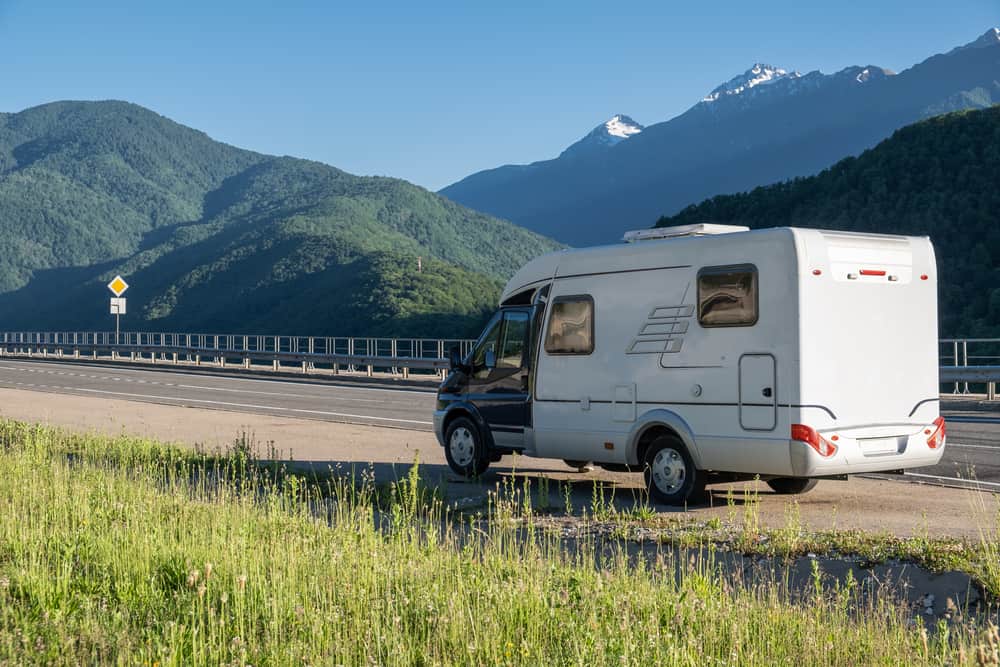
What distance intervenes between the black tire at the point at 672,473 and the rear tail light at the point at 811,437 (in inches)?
47.2

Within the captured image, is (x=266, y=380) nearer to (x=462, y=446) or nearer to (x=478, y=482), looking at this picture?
(x=462, y=446)

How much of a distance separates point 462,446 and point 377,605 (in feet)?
23.4

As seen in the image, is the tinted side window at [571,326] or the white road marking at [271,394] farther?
the white road marking at [271,394]

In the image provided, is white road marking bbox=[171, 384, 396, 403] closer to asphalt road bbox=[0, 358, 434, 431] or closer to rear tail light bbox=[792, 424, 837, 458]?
asphalt road bbox=[0, 358, 434, 431]

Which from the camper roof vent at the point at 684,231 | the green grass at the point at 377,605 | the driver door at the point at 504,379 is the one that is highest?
the camper roof vent at the point at 684,231

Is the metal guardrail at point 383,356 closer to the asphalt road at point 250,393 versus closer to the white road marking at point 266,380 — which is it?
the white road marking at point 266,380

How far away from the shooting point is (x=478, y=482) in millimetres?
12586

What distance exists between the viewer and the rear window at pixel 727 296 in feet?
33.2

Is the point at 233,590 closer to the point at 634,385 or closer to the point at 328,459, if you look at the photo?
the point at 634,385

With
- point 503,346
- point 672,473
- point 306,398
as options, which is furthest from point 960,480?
point 306,398

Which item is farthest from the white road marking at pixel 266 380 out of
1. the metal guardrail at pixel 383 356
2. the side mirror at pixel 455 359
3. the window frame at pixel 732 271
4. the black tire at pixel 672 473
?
the window frame at pixel 732 271

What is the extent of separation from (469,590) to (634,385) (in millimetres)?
5135

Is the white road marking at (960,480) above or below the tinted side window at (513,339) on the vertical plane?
below

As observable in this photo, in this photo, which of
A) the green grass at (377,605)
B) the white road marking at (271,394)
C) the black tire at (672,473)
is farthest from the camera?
the white road marking at (271,394)
